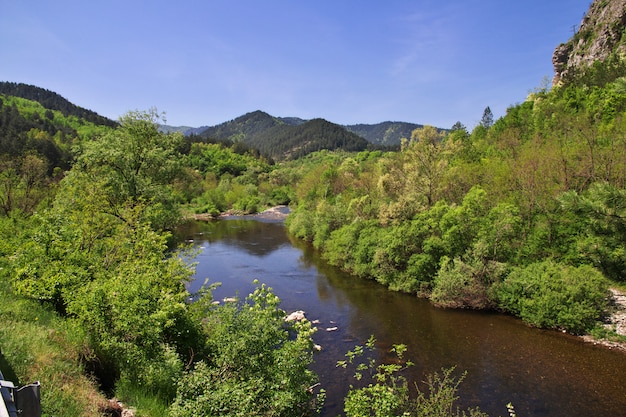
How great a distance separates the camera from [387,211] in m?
30.6

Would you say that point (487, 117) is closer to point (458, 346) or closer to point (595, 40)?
point (595, 40)

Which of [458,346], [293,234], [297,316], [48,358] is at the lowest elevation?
[297,316]

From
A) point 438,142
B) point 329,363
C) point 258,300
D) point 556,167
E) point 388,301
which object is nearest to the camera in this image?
point 258,300

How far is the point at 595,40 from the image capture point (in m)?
72.8

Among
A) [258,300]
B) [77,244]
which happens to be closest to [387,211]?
[258,300]

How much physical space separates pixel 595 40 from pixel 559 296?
254ft

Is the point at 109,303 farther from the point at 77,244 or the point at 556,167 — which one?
the point at 556,167

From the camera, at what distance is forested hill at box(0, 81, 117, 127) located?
147750 mm

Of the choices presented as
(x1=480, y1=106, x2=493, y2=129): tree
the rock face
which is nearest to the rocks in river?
the rock face

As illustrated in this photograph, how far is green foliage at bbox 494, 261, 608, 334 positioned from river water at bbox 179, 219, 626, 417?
78 centimetres

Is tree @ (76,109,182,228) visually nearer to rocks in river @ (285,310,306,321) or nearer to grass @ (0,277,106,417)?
rocks in river @ (285,310,306,321)

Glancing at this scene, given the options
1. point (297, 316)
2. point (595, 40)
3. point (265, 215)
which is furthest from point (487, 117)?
point (297, 316)

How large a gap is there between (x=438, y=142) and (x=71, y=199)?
2786cm

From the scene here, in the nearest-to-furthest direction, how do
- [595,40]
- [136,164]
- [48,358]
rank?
[48,358] < [136,164] < [595,40]
